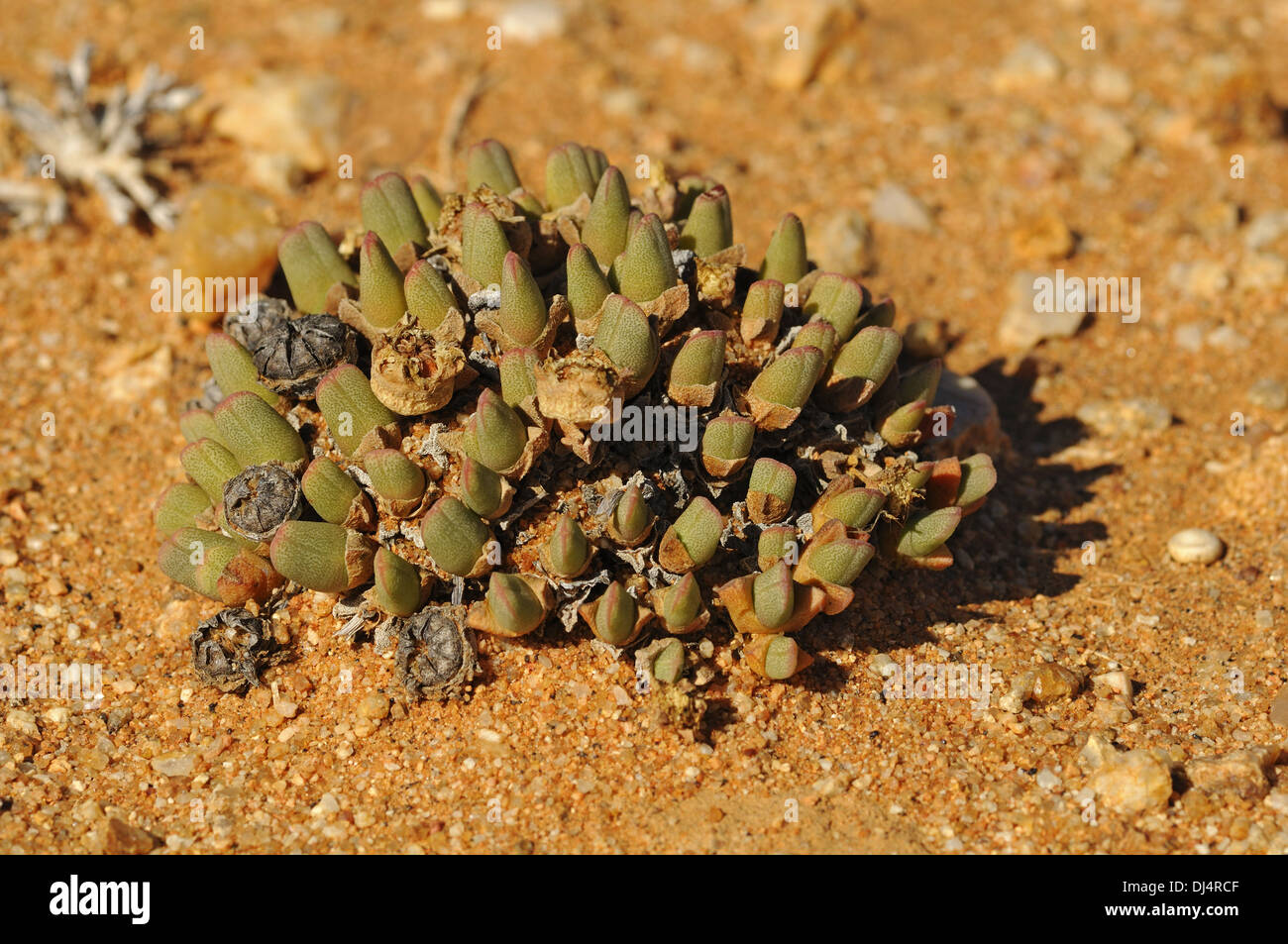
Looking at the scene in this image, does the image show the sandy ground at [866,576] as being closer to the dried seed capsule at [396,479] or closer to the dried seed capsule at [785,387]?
the dried seed capsule at [396,479]

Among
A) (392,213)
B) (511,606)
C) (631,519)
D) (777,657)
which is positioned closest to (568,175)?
(392,213)

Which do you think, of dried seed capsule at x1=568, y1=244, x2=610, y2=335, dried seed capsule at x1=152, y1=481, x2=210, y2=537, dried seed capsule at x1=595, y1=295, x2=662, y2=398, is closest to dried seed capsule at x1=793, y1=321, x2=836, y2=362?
dried seed capsule at x1=595, y1=295, x2=662, y2=398

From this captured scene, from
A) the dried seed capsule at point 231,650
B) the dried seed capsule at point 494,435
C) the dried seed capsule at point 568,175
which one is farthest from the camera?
the dried seed capsule at point 568,175

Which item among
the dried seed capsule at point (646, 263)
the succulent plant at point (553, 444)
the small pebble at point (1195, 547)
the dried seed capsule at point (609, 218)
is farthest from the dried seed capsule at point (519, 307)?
the small pebble at point (1195, 547)

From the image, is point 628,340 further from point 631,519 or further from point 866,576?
point 866,576

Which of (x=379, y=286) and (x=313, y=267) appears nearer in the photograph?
(x=379, y=286)
